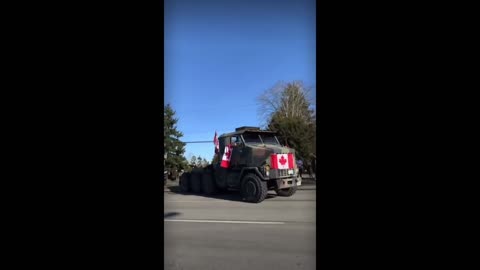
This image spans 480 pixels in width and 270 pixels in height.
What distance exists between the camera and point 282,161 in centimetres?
1027

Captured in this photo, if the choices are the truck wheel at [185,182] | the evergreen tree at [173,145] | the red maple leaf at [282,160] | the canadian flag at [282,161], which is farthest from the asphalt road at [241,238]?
the evergreen tree at [173,145]

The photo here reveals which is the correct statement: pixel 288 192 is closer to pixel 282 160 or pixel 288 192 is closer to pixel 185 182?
pixel 282 160

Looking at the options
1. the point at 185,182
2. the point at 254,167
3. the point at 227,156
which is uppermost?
the point at 227,156

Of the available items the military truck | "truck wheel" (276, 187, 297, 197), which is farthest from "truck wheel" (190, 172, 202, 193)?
"truck wheel" (276, 187, 297, 197)

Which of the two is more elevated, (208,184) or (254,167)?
(254,167)

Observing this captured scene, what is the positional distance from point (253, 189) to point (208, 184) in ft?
9.16

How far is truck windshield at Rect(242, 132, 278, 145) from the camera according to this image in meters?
11.1

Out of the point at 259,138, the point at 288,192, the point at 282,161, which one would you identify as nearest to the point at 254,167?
the point at 282,161

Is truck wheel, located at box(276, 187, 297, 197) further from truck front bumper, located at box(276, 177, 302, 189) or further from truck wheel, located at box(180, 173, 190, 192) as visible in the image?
truck wheel, located at box(180, 173, 190, 192)
